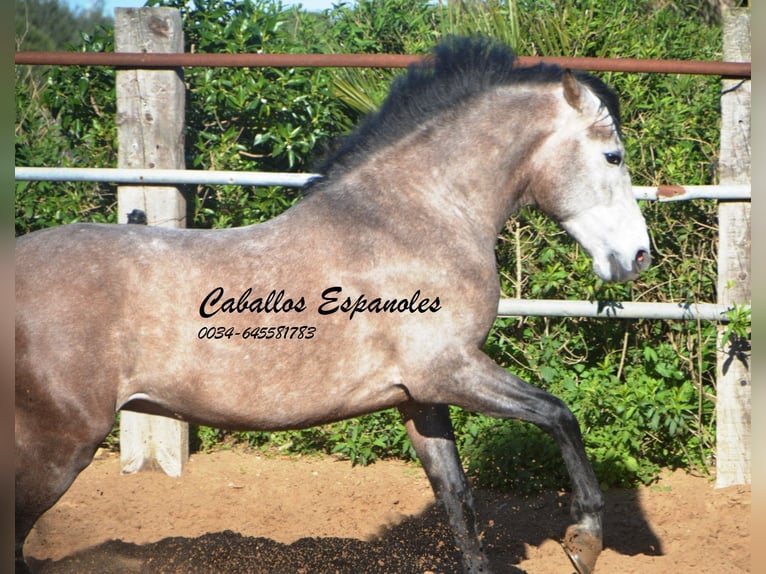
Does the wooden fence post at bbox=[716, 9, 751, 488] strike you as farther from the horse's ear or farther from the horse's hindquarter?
the horse's hindquarter

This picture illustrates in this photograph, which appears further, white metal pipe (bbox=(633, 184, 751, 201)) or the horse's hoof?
white metal pipe (bbox=(633, 184, 751, 201))

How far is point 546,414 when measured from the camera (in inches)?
126

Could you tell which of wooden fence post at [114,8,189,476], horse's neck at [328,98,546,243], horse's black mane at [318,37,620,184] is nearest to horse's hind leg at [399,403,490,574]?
horse's neck at [328,98,546,243]

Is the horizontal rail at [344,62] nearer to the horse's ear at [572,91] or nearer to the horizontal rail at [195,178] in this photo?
the horizontal rail at [195,178]

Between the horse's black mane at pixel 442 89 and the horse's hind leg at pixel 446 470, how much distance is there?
1071 millimetres

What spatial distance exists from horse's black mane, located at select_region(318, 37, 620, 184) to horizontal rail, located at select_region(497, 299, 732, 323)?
1387 mm

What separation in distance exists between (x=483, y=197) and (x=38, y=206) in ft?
10.3

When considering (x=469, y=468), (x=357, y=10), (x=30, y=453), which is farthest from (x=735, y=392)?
(x=357, y=10)

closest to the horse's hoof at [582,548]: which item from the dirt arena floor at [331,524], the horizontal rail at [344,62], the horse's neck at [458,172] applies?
the dirt arena floor at [331,524]

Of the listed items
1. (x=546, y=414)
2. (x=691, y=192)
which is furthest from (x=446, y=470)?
(x=691, y=192)

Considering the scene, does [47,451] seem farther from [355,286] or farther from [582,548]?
[582,548]

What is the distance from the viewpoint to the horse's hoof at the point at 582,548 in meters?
3.19

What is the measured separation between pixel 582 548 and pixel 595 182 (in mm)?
1358

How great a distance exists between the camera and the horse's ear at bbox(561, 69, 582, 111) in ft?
10.6
